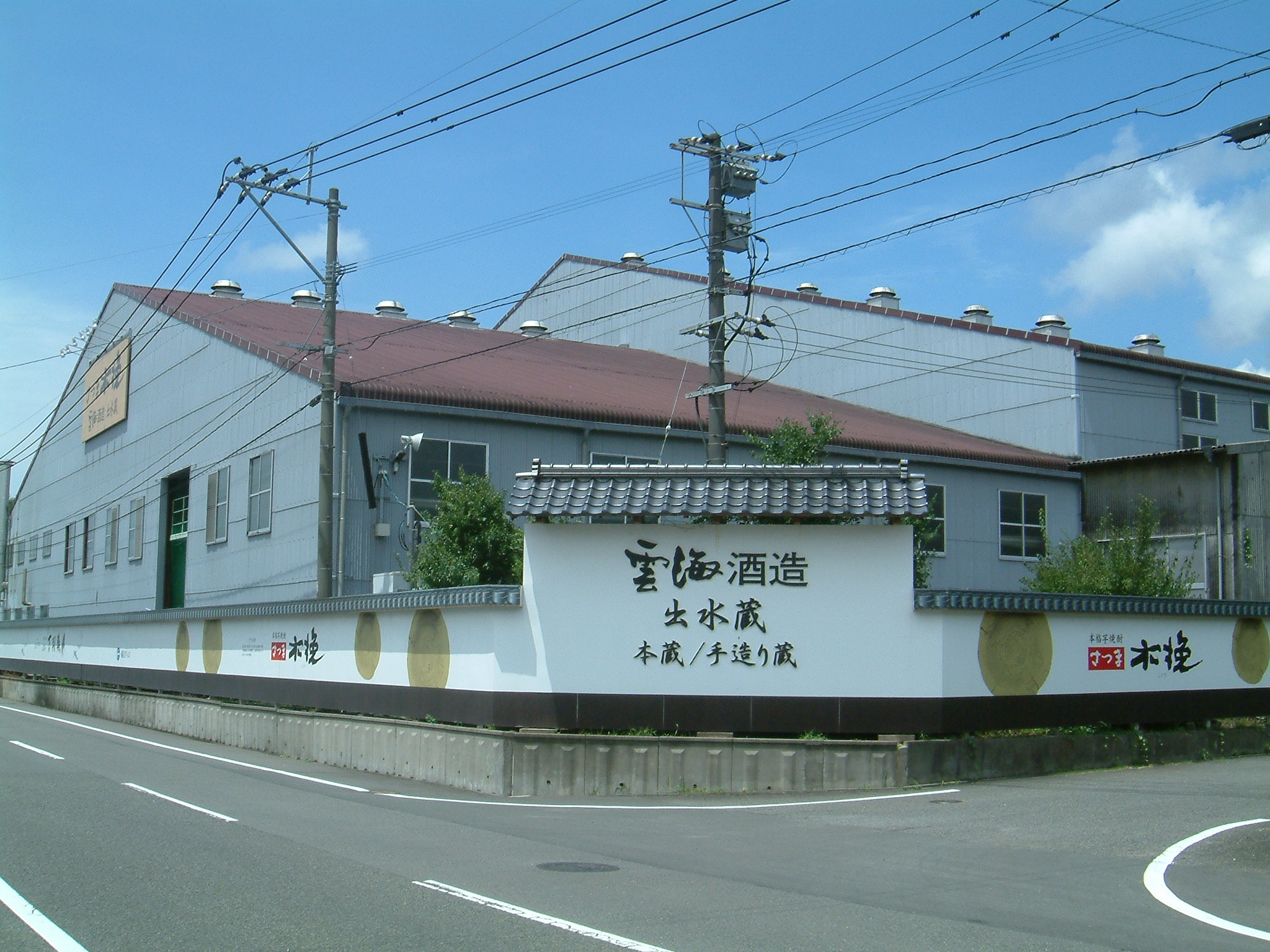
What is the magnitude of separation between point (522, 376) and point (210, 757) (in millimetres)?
13740

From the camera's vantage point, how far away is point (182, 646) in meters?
26.0

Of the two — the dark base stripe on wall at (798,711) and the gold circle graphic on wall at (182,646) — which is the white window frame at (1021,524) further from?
the gold circle graphic on wall at (182,646)

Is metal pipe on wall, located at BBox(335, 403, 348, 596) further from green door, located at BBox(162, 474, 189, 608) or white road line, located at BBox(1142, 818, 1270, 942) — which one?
white road line, located at BBox(1142, 818, 1270, 942)

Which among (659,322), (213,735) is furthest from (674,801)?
(659,322)

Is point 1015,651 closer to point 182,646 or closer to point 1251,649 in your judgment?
point 1251,649

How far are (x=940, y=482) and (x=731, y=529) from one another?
1801 cm

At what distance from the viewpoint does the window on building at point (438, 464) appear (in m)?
25.4

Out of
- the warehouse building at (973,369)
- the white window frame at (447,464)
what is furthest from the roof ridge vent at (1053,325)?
the white window frame at (447,464)

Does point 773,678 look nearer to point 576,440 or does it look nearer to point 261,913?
point 261,913

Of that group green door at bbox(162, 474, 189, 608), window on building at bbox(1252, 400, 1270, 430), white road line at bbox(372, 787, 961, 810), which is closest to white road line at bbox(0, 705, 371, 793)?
white road line at bbox(372, 787, 961, 810)

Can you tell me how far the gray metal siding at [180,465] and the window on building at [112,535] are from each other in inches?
14.1

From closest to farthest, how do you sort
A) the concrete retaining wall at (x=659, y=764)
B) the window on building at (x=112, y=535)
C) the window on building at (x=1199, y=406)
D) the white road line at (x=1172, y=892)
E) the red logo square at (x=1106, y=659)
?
1. the white road line at (x=1172, y=892)
2. the concrete retaining wall at (x=659, y=764)
3. the red logo square at (x=1106, y=659)
4. the window on building at (x=1199, y=406)
5. the window on building at (x=112, y=535)

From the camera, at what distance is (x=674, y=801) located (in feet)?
44.1

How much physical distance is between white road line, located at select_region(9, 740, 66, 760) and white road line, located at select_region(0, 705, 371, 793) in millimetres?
2010
